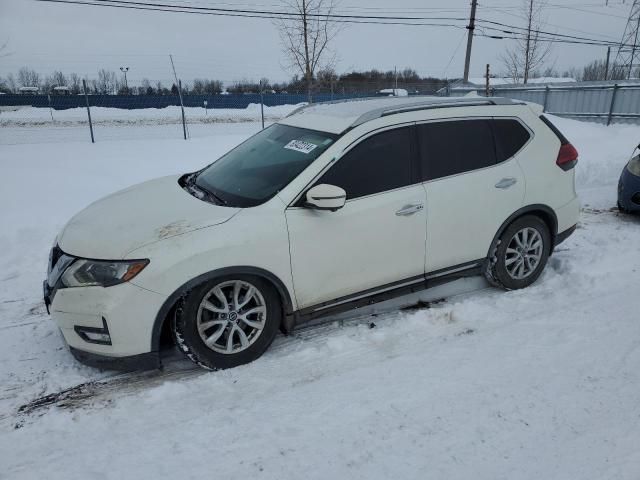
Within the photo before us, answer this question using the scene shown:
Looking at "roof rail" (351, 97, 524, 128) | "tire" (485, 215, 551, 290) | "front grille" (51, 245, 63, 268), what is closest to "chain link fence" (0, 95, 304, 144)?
"front grille" (51, 245, 63, 268)

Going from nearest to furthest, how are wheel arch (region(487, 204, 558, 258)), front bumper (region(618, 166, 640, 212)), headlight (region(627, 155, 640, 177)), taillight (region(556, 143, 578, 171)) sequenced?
1. wheel arch (region(487, 204, 558, 258))
2. taillight (region(556, 143, 578, 171))
3. front bumper (region(618, 166, 640, 212))
4. headlight (region(627, 155, 640, 177))

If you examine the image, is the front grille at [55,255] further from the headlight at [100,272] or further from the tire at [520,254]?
the tire at [520,254]

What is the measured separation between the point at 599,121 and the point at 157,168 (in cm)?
1604

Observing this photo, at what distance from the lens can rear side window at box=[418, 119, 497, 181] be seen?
3814mm

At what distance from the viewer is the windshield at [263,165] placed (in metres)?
3.47

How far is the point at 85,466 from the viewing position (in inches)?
97.1

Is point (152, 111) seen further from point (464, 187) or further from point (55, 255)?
point (464, 187)

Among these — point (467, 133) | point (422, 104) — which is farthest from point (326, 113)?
point (467, 133)

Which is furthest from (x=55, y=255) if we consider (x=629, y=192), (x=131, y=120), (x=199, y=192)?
(x=131, y=120)

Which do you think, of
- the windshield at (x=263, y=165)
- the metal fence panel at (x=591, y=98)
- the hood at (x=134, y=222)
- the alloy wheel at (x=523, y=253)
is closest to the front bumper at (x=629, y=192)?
the alloy wheel at (x=523, y=253)

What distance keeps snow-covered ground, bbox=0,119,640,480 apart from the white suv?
0.26 m

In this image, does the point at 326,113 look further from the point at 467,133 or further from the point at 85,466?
the point at 85,466

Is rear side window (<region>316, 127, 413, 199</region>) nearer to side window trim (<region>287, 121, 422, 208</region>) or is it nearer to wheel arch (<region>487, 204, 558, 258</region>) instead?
side window trim (<region>287, 121, 422, 208</region>)

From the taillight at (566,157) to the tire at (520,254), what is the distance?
1.87 feet
